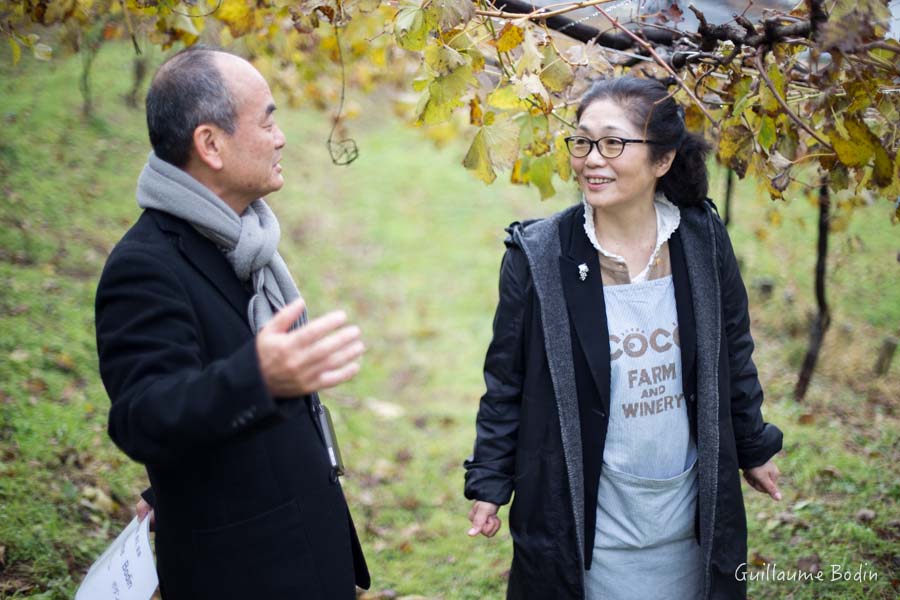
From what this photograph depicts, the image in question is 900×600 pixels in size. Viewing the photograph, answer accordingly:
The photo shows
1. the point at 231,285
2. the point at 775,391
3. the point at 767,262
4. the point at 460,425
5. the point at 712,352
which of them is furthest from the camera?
the point at 767,262

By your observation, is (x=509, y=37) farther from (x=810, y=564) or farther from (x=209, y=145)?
(x=810, y=564)

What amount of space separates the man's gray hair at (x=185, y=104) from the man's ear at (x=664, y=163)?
4.46ft

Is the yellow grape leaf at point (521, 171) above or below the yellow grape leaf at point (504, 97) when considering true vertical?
below

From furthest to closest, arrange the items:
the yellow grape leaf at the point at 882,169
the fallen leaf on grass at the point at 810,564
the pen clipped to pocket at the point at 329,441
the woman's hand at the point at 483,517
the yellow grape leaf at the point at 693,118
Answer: the fallen leaf on grass at the point at 810,564 → the yellow grape leaf at the point at 693,118 → the woman's hand at the point at 483,517 → the yellow grape leaf at the point at 882,169 → the pen clipped to pocket at the point at 329,441

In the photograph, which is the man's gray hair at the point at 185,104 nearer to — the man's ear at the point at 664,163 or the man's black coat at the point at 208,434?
the man's black coat at the point at 208,434

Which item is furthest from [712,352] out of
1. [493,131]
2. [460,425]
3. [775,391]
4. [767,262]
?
[767,262]

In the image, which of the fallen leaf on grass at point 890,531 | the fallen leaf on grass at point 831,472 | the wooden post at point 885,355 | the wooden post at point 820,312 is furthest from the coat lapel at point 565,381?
the wooden post at point 885,355

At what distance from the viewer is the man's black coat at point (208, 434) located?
1.52 m

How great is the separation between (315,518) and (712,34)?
6.50ft

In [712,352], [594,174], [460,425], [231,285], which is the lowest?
[460,425]

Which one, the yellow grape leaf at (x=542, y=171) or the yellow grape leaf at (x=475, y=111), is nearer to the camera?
the yellow grape leaf at (x=475, y=111)

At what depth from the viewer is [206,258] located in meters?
1.91

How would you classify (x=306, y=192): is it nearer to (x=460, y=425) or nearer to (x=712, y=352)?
(x=460, y=425)

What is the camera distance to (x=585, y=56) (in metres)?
2.54
